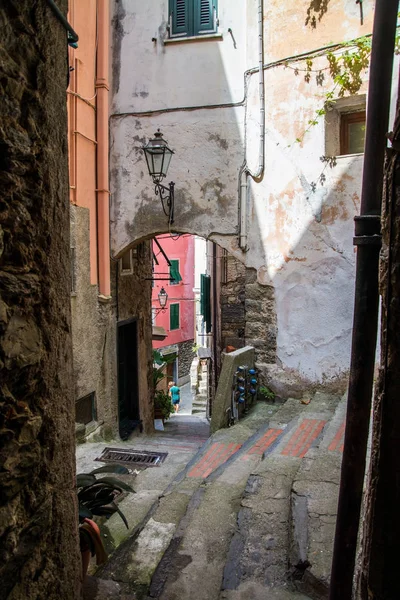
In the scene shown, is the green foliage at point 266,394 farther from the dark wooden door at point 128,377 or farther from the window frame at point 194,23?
the window frame at point 194,23

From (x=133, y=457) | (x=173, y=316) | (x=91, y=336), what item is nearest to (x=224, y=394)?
(x=133, y=457)

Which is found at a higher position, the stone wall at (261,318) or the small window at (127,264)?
the small window at (127,264)

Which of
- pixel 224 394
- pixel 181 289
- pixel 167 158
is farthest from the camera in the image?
pixel 181 289

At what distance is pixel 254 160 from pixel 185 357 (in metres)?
22.3

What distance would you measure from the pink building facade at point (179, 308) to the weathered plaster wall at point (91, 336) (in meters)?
16.9

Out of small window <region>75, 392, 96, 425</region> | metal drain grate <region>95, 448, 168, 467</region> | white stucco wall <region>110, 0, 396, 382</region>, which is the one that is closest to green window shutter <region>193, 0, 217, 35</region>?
white stucco wall <region>110, 0, 396, 382</region>

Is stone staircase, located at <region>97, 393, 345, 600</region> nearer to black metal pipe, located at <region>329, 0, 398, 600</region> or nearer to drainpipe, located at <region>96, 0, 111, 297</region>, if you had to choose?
black metal pipe, located at <region>329, 0, 398, 600</region>

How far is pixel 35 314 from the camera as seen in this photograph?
66.6 inches

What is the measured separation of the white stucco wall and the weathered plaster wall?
3.10 ft

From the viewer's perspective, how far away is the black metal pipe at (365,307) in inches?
76.3

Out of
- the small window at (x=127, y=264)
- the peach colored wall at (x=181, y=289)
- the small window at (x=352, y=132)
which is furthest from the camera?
the peach colored wall at (x=181, y=289)

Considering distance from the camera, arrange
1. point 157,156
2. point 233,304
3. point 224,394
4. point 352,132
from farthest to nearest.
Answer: point 233,304 < point 157,156 < point 352,132 < point 224,394

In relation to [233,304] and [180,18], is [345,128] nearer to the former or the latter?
[180,18]

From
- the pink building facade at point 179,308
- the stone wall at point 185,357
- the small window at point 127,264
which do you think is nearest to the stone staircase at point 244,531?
the small window at point 127,264
